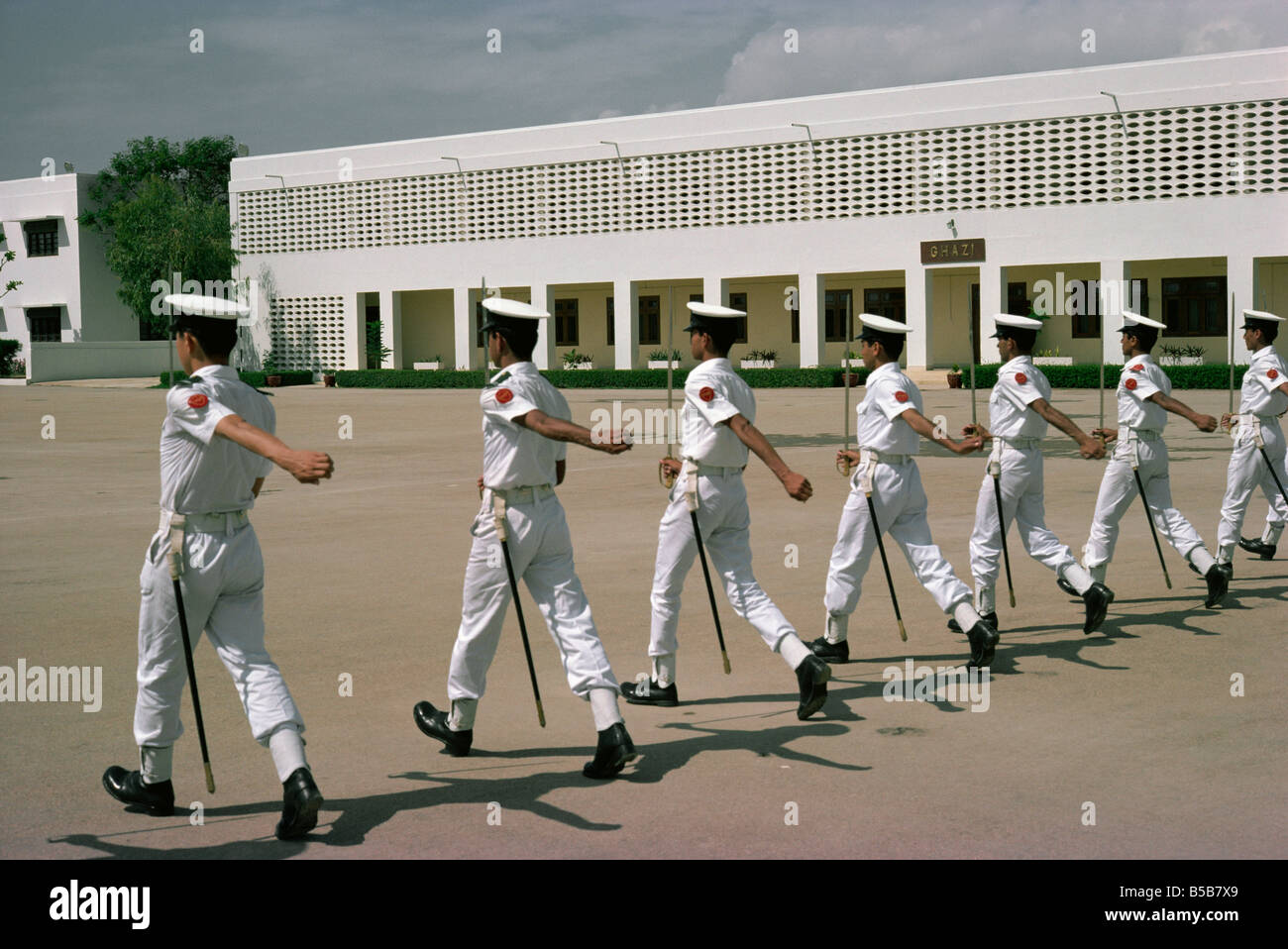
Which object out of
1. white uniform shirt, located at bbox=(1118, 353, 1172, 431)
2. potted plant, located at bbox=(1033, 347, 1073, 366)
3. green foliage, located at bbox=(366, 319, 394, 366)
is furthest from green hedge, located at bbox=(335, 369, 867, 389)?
white uniform shirt, located at bbox=(1118, 353, 1172, 431)

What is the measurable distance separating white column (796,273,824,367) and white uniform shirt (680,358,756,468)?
4140 cm

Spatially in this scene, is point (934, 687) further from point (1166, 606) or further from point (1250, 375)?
point (1250, 375)

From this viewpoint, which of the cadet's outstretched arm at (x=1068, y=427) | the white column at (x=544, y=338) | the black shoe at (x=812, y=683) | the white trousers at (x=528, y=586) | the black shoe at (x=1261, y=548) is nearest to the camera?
the white trousers at (x=528, y=586)

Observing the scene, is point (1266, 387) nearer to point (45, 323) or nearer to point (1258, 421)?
point (1258, 421)

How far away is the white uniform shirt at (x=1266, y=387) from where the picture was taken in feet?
35.2

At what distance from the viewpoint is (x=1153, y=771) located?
5.58 m

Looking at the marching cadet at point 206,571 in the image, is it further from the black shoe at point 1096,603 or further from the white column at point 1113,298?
the white column at point 1113,298

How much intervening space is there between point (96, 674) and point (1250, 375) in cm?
850

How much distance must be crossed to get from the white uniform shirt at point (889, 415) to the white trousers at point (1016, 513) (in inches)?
44.4

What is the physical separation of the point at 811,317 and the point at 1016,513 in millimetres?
A: 39912

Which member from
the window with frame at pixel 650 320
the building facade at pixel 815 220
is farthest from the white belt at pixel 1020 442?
the window with frame at pixel 650 320

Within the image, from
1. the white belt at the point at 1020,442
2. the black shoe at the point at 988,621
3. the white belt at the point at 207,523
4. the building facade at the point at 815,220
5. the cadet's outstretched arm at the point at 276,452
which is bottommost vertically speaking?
the black shoe at the point at 988,621

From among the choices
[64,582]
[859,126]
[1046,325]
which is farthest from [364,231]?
[64,582]

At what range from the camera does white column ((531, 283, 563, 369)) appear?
173 feet
